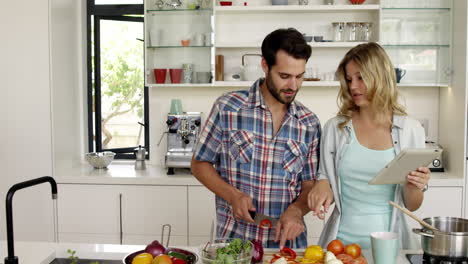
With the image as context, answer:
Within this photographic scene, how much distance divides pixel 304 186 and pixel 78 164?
8.60 ft

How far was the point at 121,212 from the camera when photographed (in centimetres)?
407

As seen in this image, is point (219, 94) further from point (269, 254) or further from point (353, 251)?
point (353, 251)

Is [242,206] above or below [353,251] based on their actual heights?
above

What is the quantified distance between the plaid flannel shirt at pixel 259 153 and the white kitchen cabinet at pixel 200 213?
1.46 m

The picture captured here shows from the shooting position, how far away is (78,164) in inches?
181

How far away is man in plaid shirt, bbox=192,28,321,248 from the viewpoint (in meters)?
2.38

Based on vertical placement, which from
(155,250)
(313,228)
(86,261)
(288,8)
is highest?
(288,8)

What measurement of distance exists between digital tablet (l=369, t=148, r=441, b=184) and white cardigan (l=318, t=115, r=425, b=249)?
9.3 inches

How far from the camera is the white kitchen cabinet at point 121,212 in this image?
402cm

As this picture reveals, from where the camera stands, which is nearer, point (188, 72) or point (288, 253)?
point (288, 253)

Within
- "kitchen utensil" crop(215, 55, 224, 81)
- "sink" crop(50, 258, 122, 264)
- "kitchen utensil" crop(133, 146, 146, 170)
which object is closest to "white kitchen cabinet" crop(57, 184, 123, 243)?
"kitchen utensil" crop(133, 146, 146, 170)

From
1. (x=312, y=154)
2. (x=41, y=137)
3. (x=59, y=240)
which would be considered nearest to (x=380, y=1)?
(x=312, y=154)

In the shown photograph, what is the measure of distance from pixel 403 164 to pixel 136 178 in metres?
2.38

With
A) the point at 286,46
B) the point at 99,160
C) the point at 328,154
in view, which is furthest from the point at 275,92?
the point at 99,160
